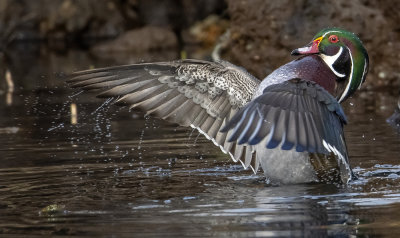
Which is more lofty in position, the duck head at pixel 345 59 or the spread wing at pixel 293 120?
the duck head at pixel 345 59

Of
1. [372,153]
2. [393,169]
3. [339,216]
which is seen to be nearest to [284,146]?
[339,216]

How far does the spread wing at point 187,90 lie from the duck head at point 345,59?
66 centimetres

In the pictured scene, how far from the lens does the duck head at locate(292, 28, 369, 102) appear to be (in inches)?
251

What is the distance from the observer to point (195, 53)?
1764 centimetres

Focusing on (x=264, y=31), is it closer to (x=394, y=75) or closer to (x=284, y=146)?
(x=394, y=75)

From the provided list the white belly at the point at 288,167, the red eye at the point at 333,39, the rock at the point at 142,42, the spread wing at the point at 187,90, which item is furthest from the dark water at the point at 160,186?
the rock at the point at 142,42

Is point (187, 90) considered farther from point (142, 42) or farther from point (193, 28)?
point (193, 28)

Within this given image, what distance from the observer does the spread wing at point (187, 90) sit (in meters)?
6.90

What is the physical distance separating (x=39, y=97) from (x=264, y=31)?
3.14 m

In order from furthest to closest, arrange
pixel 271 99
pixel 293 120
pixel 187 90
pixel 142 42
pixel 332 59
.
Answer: pixel 142 42 → pixel 187 90 → pixel 332 59 → pixel 271 99 → pixel 293 120

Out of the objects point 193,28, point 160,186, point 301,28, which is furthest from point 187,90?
point 193,28

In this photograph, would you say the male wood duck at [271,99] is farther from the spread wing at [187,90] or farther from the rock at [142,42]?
the rock at [142,42]

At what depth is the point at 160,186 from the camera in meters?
6.27

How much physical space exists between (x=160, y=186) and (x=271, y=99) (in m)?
1.16
